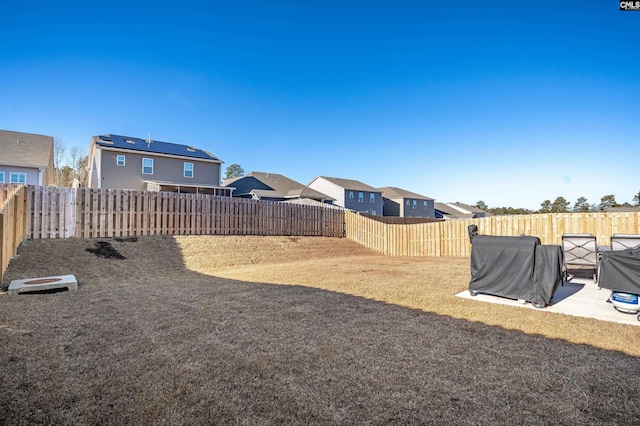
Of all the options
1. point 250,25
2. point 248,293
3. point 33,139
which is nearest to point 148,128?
point 33,139

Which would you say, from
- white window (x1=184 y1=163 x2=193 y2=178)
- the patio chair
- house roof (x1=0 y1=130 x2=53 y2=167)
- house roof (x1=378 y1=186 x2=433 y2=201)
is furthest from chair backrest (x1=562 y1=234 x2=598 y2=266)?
house roof (x1=378 y1=186 x2=433 y2=201)

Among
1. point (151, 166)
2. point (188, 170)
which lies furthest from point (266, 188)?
point (151, 166)

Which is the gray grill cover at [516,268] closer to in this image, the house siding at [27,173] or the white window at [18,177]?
the house siding at [27,173]

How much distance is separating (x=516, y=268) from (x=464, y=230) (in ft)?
27.8

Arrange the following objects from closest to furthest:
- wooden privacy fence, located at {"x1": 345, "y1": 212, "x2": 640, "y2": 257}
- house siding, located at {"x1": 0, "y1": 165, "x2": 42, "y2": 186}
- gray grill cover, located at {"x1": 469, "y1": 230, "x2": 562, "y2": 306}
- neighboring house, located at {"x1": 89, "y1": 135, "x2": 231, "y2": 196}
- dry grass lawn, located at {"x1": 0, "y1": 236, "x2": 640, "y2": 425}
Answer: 1. dry grass lawn, located at {"x1": 0, "y1": 236, "x2": 640, "y2": 425}
2. gray grill cover, located at {"x1": 469, "y1": 230, "x2": 562, "y2": 306}
3. wooden privacy fence, located at {"x1": 345, "y1": 212, "x2": 640, "y2": 257}
4. house siding, located at {"x1": 0, "y1": 165, "x2": 42, "y2": 186}
5. neighboring house, located at {"x1": 89, "y1": 135, "x2": 231, "y2": 196}

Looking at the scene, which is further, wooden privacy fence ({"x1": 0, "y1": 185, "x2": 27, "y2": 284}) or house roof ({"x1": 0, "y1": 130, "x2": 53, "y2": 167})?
house roof ({"x1": 0, "y1": 130, "x2": 53, "y2": 167})

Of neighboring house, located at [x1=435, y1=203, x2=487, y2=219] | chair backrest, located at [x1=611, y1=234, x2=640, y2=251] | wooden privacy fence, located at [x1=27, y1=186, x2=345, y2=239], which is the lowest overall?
chair backrest, located at [x1=611, y1=234, x2=640, y2=251]

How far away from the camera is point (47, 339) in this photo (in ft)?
12.1

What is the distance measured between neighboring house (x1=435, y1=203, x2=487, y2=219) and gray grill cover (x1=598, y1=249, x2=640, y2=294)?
47642 millimetres

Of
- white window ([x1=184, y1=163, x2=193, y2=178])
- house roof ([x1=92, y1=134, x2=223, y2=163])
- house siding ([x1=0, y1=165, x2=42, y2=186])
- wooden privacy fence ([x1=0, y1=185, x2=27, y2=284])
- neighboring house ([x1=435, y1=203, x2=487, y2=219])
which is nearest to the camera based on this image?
wooden privacy fence ([x1=0, y1=185, x2=27, y2=284])

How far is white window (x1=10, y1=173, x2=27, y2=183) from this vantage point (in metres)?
20.6

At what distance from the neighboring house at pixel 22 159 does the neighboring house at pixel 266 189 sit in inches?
581

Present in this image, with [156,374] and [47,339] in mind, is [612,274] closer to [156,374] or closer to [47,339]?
[156,374]

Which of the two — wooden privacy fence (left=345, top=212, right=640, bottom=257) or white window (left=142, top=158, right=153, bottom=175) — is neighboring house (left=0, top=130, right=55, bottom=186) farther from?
wooden privacy fence (left=345, top=212, right=640, bottom=257)
